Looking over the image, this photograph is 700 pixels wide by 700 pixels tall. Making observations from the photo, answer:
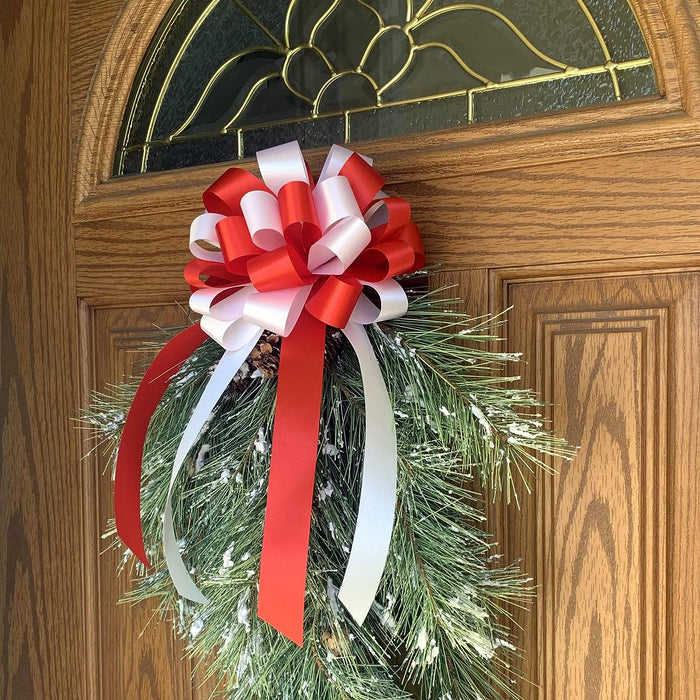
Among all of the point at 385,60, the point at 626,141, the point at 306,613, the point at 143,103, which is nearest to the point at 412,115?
the point at 385,60

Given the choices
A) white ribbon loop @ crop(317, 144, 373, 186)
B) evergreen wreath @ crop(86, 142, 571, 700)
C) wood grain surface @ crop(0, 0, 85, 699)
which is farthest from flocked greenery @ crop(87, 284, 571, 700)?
wood grain surface @ crop(0, 0, 85, 699)

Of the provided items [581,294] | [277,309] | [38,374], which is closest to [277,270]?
[277,309]

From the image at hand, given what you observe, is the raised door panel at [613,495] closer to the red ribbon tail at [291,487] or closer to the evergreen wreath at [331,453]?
the evergreen wreath at [331,453]

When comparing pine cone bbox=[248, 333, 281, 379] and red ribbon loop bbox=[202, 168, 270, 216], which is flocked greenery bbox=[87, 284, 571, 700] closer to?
pine cone bbox=[248, 333, 281, 379]

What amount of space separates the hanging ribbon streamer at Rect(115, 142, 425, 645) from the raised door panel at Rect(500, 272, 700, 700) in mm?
137

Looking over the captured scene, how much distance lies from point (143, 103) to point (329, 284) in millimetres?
386

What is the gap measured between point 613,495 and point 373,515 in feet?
0.68

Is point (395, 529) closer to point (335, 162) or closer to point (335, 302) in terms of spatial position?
point (335, 302)

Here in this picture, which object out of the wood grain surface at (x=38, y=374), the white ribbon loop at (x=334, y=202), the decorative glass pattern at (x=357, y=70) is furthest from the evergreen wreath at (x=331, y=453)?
the wood grain surface at (x=38, y=374)

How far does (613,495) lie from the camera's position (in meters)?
0.57

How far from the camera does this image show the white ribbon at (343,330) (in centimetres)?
47

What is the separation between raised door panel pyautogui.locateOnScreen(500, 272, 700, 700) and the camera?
546mm

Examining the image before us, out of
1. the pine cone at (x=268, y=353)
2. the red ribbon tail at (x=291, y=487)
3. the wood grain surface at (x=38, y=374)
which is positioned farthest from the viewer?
the wood grain surface at (x=38, y=374)

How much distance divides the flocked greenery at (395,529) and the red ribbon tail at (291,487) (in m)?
0.06
